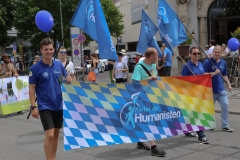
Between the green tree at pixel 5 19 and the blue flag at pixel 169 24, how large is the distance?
3058 cm

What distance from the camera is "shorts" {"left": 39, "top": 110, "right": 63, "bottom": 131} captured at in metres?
5.52

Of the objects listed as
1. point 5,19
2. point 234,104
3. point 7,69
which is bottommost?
point 234,104

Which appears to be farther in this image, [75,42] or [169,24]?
[75,42]

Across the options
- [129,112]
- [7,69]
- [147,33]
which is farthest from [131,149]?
[7,69]

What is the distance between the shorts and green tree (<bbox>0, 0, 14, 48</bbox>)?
33.2 metres

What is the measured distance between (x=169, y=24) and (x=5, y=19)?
33.9m

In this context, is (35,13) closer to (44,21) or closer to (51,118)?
(44,21)

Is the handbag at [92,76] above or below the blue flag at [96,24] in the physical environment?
below

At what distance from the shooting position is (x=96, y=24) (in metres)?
7.16

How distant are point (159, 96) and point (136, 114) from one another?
0.54 metres

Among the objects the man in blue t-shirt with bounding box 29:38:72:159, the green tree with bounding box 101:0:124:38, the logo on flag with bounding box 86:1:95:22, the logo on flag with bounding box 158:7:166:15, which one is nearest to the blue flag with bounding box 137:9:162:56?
the logo on flag with bounding box 158:7:166:15

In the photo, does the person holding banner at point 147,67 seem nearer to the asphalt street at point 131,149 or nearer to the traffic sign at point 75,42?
the asphalt street at point 131,149

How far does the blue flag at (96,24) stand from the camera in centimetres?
711

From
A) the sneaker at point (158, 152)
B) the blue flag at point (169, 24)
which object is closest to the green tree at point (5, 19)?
the blue flag at point (169, 24)
